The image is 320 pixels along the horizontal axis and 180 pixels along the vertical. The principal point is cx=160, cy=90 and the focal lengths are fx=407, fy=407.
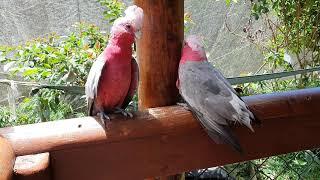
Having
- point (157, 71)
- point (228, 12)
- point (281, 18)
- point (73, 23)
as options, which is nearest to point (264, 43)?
point (281, 18)

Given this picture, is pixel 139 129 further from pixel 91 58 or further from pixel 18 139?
pixel 91 58

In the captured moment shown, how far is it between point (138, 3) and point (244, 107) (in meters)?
0.29

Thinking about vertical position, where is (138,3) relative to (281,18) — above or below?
above

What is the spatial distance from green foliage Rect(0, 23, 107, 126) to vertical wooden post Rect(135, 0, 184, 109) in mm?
691

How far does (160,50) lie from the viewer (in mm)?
826

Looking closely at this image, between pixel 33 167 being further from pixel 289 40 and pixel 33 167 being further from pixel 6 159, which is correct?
pixel 289 40

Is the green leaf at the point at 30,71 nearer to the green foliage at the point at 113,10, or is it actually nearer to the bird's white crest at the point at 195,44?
the green foliage at the point at 113,10

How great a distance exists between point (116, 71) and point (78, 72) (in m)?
0.77

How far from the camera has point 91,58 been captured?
1.56 meters

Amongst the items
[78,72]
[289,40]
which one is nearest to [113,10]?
[78,72]

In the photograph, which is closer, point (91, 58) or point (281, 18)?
point (91, 58)

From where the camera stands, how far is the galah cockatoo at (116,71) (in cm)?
74

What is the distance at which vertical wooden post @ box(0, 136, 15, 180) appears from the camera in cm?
52

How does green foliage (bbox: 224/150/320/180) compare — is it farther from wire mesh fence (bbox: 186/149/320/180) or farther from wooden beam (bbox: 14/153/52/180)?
wooden beam (bbox: 14/153/52/180)
